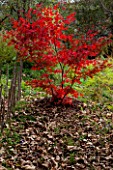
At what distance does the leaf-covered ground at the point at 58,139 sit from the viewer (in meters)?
4.31

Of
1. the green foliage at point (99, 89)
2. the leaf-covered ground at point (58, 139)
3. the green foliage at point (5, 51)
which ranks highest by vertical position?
the green foliage at point (5, 51)

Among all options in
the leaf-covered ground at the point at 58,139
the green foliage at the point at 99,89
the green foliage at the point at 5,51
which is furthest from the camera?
the green foliage at the point at 5,51

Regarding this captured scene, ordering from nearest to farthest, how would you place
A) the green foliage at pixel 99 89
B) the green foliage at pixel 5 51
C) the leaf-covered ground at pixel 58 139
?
the leaf-covered ground at pixel 58 139 < the green foliage at pixel 99 89 < the green foliage at pixel 5 51

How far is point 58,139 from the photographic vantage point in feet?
16.3

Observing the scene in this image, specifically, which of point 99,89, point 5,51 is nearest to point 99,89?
point 99,89

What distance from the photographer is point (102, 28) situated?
14.1 metres

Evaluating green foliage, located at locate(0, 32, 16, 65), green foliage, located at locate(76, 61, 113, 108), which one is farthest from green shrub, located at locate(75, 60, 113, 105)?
green foliage, located at locate(0, 32, 16, 65)

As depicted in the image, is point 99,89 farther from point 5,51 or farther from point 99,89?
point 5,51

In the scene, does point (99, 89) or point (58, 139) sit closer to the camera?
point (58, 139)

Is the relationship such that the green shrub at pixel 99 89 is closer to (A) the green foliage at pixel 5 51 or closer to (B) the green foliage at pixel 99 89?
(B) the green foliage at pixel 99 89

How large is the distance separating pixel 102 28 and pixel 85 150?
10178 millimetres

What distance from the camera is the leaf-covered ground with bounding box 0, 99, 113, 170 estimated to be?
14.1 ft

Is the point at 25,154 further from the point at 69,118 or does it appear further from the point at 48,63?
the point at 48,63

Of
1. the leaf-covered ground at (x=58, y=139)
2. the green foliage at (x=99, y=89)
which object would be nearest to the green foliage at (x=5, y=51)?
the green foliage at (x=99, y=89)
